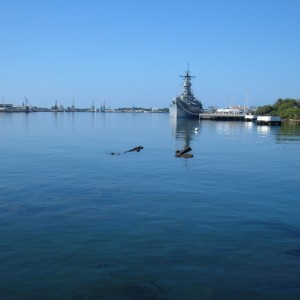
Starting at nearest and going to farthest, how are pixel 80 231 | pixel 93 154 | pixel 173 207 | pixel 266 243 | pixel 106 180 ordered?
pixel 266 243
pixel 80 231
pixel 173 207
pixel 106 180
pixel 93 154

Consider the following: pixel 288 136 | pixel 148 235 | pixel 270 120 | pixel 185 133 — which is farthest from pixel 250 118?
pixel 148 235

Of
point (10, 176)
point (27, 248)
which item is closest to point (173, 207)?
point (27, 248)

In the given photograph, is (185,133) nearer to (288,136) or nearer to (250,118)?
(288,136)

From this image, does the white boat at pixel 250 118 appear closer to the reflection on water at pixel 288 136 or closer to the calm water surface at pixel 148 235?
the reflection on water at pixel 288 136

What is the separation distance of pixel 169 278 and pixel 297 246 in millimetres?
6401

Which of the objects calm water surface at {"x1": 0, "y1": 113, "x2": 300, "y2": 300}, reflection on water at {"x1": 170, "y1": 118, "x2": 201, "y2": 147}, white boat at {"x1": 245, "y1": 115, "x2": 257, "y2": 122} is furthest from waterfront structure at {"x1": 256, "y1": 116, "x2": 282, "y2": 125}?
calm water surface at {"x1": 0, "y1": 113, "x2": 300, "y2": 300}

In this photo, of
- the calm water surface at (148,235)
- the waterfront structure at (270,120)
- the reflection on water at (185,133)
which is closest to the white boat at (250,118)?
the waterfront structure at (270,120)

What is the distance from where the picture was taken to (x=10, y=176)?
106 feet

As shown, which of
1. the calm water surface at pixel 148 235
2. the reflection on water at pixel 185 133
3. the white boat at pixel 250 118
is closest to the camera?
the calm water surface at pixel 148 235

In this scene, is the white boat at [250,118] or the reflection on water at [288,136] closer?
the reflection on water at [288,136]

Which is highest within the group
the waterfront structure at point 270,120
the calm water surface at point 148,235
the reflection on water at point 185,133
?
the waterfront structure at point 270,120

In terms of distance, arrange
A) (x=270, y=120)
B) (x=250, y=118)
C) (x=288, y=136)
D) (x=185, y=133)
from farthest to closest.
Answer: (x=250, y=118)
(x=270, y=120)
(x=185, y=133)
(x=288, y=136)

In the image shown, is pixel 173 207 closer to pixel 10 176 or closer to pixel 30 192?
pixel 30 192

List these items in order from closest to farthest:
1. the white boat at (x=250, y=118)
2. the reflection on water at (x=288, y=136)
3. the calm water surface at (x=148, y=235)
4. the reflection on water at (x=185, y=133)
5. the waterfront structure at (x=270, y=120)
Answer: the calm water surface at (x=148, y=235), the reflection on water at (x=185, y=133), the reflection on water at (x=288, y=136), the waterfront structure at (x=270, y=120), the white boat at (x=250, y=118)
